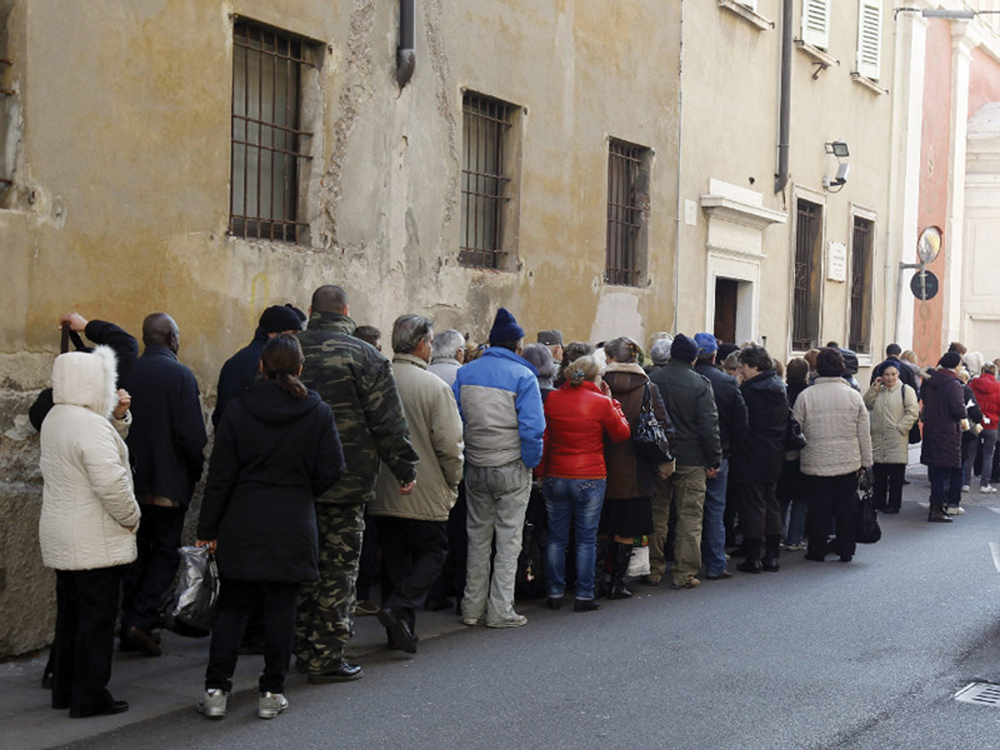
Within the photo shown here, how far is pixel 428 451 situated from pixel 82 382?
226 centimetres

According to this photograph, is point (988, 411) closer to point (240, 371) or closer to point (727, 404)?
point (727, 404)

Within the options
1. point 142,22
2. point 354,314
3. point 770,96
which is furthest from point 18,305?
point 770,96

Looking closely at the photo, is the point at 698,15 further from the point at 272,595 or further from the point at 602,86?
the point at 272,595

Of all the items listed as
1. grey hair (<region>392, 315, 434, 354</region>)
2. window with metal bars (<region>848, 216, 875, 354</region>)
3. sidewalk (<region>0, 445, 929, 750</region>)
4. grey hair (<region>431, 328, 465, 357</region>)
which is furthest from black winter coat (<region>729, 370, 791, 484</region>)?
window with metal bars (<region>848, 216, 875, 354</region>)

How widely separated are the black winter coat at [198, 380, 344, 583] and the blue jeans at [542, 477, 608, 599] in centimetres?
277

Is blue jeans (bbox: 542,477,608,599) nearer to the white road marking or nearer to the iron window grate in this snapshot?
the iron window grate

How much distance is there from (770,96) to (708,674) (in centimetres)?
1178

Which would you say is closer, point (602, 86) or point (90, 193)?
point (90, 193)

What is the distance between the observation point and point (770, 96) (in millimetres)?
17203

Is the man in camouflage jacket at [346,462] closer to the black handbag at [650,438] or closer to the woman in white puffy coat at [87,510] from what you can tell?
the woman in white puffy coat at [87,510]

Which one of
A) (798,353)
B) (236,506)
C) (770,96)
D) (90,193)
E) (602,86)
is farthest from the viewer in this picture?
(798,353)

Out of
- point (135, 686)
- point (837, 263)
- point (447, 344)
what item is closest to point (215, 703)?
point (135, 686)

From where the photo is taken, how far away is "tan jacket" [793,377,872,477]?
1073 centimetres

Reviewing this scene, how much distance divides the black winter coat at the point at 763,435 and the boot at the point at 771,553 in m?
0.46
